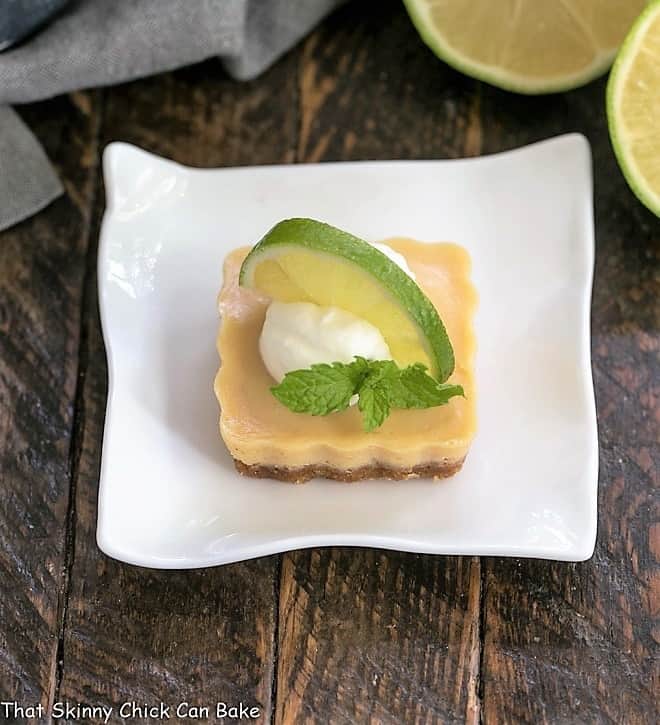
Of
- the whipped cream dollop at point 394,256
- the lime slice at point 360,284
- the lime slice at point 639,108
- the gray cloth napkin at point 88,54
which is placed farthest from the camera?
the gray cloth napkin at point 88,54

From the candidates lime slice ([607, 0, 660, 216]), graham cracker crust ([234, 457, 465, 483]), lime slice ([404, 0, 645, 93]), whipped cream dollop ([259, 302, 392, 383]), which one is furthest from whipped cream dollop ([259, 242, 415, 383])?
lime slice ([404, 0, 645, 93])

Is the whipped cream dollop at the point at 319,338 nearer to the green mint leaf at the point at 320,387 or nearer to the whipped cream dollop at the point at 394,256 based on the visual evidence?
the green mint leaf at the point at 320,387

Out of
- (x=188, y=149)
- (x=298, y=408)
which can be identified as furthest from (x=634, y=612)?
(x=188, y=149)

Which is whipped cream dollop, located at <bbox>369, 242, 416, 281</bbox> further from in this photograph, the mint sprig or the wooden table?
the wooden table

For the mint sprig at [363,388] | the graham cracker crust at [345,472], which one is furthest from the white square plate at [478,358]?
the mint sprig at [363,388]

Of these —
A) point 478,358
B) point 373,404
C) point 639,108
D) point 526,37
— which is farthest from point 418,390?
point 526,37

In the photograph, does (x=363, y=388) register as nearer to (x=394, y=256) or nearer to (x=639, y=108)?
(x=394, y=256)
